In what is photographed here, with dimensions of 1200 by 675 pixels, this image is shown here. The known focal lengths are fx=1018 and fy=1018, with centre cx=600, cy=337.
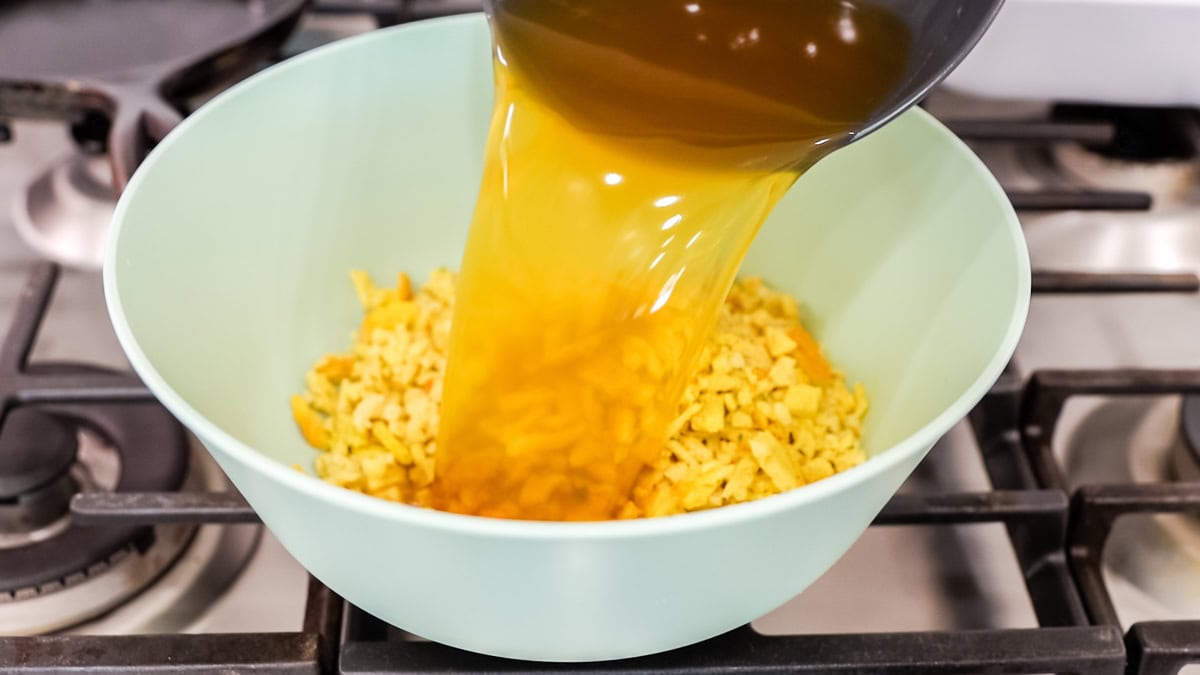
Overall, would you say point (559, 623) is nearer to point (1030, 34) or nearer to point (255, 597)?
point (255, 597)

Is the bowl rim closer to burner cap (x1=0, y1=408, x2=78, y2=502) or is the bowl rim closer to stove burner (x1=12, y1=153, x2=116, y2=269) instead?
burner cap (x1=0, y1=408, x2=78, y2=502)

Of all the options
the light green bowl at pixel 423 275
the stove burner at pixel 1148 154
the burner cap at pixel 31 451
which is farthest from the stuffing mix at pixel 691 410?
the stove burner at pixel 1148 154

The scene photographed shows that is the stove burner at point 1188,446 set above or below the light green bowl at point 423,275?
below

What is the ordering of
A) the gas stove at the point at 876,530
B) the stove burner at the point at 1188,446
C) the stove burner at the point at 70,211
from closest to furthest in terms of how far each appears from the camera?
the gas stove at the point at 876,530, the stove burner at the point at 1188,446, the stove burner at the point at 70,211

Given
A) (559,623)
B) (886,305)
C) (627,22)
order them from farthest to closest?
(886,305), (627,22), (559,623)

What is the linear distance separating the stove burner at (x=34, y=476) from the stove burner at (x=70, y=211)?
8.0 inches

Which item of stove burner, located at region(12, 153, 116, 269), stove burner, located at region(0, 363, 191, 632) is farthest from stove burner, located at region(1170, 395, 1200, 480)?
stove burner, located at region(12, 153, 116, 269)

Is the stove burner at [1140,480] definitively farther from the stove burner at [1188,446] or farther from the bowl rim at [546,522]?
the bowl rim at [546,522]

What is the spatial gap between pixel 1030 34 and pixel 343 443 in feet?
1.69

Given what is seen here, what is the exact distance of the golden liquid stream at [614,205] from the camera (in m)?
0.48

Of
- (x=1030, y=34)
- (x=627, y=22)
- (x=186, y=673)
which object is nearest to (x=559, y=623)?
(x=186, y=673)

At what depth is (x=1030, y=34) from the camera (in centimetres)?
67

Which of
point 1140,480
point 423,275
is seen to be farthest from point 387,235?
point 1140,480

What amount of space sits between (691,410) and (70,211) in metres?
0.50
